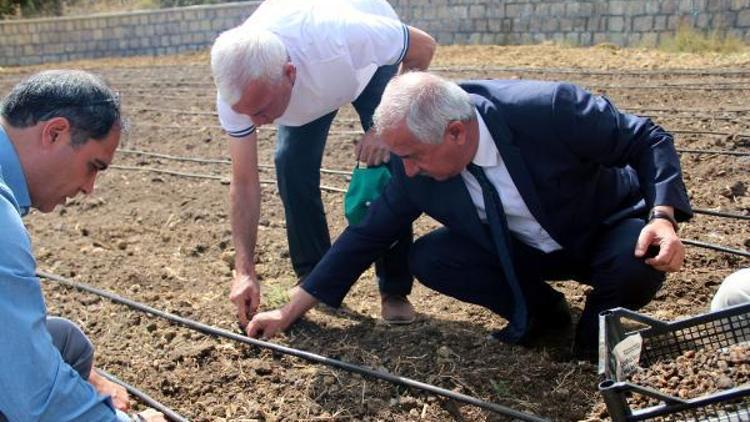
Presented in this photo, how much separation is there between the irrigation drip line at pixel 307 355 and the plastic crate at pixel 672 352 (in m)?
0.48

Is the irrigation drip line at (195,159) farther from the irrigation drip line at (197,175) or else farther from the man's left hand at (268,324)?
the man's left hand at (268,324)

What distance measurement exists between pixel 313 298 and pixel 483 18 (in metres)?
11.7

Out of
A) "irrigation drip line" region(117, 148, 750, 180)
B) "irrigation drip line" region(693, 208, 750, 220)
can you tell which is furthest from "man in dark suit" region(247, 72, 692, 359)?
"irrigation drip line" region(117, 148, 750, 180)

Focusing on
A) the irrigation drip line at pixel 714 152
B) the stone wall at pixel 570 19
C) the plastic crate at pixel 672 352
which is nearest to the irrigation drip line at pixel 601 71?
the stone wall at pixel 570 19

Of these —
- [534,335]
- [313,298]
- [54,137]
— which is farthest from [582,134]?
[54,137]

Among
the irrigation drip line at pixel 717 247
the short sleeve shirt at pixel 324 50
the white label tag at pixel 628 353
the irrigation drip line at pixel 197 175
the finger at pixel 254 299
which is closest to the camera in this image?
the white label tag at pixel 628 353

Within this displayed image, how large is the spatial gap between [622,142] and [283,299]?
1.79 metres

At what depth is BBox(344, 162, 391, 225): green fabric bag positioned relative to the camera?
11.4ft

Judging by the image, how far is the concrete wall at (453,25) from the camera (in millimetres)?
12227

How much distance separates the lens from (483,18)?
14.2 metres

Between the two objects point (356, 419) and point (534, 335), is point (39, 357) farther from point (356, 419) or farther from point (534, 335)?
point (534, 335)

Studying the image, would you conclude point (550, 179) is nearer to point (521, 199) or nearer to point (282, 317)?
point (521, 199)

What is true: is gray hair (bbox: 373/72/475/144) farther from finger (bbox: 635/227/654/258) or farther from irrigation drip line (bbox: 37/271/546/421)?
irrigation drip line (bbox: 37/271/546/421)

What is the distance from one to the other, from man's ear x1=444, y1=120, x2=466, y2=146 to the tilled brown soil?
883mm
